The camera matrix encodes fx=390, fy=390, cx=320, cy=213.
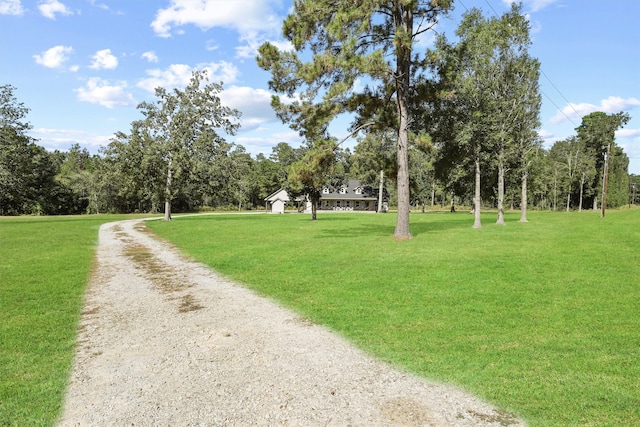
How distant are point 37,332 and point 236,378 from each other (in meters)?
3.62

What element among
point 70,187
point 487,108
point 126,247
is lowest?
point 126,247

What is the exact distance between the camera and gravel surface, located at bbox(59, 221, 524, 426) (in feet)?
11.2

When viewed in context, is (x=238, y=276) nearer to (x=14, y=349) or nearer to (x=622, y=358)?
(x=14, y=349)

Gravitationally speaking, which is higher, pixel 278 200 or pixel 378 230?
pixel 278 200

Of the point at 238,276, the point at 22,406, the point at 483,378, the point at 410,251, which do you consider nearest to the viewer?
the point at 22,406

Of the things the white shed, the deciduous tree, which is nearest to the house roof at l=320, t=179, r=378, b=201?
the white shed

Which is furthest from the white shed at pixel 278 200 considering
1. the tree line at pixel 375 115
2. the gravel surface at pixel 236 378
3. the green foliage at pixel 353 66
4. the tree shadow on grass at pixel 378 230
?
the gravel surface at pixel 236 378

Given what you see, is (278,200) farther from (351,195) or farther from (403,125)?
(403,125)

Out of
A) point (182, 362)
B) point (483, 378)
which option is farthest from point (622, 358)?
point (182, 362)

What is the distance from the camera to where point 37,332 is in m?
5.71

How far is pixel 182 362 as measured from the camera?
457 cm

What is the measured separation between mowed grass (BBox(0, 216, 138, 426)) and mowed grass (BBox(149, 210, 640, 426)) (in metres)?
3.41

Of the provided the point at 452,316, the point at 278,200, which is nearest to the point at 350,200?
the point at 278,200

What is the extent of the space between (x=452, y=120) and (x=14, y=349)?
20.9 metres
